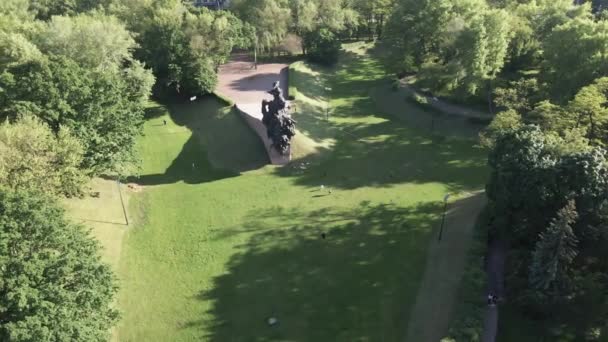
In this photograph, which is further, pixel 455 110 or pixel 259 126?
pixel 455 110

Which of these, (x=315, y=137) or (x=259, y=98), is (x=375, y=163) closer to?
(x=315, y=137)

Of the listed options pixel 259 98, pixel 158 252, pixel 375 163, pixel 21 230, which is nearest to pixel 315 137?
pixel 375 163

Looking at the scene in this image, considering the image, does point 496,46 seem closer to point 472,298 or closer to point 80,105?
point 472,298

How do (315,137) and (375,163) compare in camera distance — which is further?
(315,137)

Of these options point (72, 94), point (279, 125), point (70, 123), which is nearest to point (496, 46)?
point (279, 125)

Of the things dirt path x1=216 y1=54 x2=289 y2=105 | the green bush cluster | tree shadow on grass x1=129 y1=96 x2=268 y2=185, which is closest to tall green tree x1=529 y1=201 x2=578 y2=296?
the green bush cluster

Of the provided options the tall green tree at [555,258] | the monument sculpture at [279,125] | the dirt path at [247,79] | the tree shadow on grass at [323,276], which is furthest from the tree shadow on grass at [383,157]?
the tall green tree at [555,258]

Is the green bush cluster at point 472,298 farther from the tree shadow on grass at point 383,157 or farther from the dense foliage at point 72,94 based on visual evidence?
the dense foliage at point 72,94
